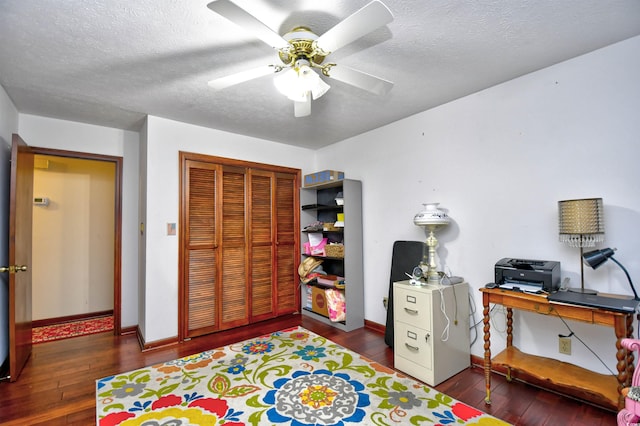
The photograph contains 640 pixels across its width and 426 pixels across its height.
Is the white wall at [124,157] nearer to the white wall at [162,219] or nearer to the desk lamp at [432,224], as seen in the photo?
the white wall at [162,219]

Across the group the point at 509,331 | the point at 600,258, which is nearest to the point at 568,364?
the point at 509,331

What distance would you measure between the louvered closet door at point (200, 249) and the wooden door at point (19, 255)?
132 cm

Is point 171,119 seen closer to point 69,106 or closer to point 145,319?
point 69,106

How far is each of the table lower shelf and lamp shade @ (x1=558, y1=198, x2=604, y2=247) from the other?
0.85 m

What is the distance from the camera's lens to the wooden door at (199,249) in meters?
3.26

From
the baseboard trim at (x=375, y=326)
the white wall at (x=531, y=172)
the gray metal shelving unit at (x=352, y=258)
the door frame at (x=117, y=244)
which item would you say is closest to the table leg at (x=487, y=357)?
the white wall at (x=531, y=172)

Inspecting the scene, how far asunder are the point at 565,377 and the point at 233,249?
325cm

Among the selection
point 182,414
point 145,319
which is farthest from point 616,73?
point 145,319

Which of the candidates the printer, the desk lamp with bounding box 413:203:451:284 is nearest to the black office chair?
the desk lamp with bounding box 413:203:451:284

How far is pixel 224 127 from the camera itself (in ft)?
11.5

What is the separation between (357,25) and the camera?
1354 millimetres

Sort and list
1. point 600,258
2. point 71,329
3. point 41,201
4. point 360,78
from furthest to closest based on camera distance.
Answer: point 41,201 → point 71,329 → point 360,78 → point 600,258

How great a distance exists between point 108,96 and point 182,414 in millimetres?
2678

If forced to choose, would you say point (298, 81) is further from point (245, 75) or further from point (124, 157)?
point (124, 157)
